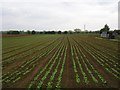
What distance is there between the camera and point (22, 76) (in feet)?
29.2

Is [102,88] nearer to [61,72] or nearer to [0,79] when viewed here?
[61,72]

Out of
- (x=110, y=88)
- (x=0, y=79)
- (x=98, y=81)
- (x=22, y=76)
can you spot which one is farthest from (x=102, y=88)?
(x=0, y=79)

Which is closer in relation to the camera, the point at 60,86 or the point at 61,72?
the point at 60,86

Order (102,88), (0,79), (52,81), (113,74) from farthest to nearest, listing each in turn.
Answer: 1. (113,74)
2. (0,79)
3. (52,81)
4. (102,88)

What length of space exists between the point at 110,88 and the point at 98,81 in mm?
876

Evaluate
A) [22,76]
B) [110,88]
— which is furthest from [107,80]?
[22,76]

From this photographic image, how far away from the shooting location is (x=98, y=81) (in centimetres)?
790

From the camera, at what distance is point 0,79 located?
334 inches

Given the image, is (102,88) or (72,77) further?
(72,77)

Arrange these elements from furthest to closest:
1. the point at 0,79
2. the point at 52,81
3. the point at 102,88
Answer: the point at 0,79 < the point at 52,81 < the point at 102,88

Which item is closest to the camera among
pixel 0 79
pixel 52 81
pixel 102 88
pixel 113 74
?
pixel 102 88

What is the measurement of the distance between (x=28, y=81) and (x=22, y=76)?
40.8 inches

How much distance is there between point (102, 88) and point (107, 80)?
1.22 m

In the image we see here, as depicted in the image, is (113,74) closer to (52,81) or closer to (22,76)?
(52,81)
